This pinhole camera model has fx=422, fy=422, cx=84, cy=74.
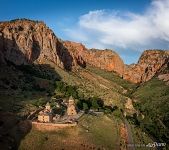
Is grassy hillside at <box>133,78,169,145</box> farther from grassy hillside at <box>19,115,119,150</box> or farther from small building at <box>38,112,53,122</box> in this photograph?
small building at <box>38,112,53,122</box>

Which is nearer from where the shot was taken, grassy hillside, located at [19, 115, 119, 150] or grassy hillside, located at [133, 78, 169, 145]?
grassy hillside, located at [19, 115, 119, 150]

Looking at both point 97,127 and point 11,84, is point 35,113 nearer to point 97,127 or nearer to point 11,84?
point 97,127

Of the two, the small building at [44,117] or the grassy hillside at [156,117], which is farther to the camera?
the grassy hillside at [156,117]

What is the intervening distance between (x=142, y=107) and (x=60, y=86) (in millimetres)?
39704

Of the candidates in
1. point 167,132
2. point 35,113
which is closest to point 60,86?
point 167,132

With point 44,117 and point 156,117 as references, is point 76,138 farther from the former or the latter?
point 156,117

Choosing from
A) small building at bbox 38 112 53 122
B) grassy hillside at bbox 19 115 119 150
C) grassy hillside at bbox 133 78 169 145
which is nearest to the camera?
grassy hillside at bbox 19 115 119 150

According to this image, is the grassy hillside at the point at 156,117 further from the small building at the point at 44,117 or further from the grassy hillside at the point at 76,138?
the small building at the point at 44,117

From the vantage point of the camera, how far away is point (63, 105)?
116 meters

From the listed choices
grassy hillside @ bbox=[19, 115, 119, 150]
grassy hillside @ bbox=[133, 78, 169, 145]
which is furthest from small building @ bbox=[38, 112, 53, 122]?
grassy hillside @ bbox=[133, 78, 169, 145]

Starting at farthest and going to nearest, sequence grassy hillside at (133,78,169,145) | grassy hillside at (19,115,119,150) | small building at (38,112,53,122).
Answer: grassy hillside at (133,78,169,145)
small building at (38,112,53,122)
grassy hillside at (19,115,119,150)

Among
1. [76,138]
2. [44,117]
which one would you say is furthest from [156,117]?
[76,138]

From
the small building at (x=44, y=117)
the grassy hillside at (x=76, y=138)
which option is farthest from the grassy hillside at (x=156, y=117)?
the small building at (x=44, y=117)

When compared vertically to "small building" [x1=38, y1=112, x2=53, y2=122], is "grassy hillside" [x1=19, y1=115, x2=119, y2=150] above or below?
below
